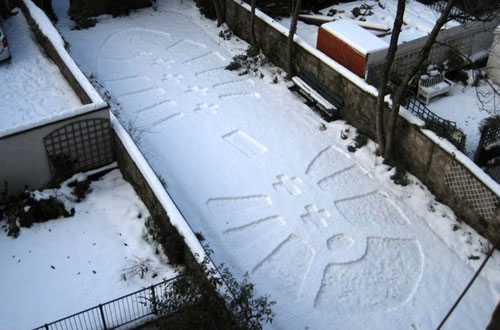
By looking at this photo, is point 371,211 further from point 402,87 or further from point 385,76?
point 385,76

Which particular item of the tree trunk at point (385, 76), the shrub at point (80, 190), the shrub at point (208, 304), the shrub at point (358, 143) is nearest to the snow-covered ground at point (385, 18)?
the shrub at point (358, 143)

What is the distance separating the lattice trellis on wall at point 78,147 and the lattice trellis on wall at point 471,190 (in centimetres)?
695

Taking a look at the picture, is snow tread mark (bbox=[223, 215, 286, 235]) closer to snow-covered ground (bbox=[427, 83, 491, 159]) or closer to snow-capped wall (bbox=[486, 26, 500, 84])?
snow-covered ground (bbox=[427, 83, 491, 159])

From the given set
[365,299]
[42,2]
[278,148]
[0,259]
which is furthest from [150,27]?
[365,299]

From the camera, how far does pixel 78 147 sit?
12125 mm

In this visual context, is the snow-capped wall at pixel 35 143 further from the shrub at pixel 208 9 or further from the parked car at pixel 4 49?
the shrub at pixel 208 9

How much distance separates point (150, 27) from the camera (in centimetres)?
1811

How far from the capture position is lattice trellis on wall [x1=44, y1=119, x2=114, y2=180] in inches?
465

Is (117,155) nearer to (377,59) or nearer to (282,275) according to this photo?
(282,275)

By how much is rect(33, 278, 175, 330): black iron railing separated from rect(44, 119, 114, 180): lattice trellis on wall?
354 centimetres

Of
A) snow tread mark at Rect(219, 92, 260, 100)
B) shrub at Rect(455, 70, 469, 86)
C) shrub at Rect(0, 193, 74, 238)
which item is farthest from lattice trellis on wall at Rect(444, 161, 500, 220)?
shrub at Rect(0, 193, 74, 238)

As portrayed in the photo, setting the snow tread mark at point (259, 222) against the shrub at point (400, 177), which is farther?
the shrub at point (400, 177)

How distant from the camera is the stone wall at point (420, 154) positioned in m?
11.7

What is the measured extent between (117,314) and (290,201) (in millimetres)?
4379
